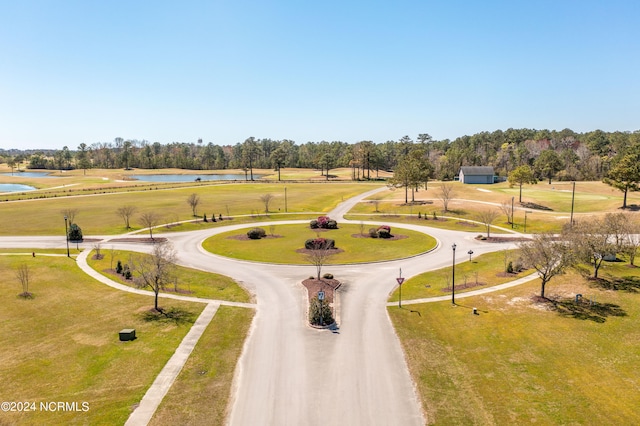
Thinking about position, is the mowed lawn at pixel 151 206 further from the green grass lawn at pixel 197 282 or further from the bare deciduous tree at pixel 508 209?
the bare deciduous tree at pixel 508 209

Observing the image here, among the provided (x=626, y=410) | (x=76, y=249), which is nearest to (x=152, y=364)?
(x=626, y=410)

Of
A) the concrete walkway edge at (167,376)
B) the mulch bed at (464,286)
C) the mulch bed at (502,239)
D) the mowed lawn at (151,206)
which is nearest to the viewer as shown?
the concrete walkway edge at (167,376)

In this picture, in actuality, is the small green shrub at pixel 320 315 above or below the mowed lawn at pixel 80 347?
above

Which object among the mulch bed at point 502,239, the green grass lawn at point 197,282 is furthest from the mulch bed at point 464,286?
the mulch bed at point 502,239

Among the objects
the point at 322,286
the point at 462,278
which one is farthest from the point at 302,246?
the point at 462,278

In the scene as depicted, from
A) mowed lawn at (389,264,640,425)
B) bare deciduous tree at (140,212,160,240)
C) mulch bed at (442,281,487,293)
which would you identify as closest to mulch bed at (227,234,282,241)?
bare deciduous tree at (140,212,160,240)

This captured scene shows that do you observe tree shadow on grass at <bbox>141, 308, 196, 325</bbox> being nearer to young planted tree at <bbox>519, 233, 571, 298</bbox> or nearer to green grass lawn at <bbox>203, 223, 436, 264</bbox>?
Result: green grass lawn at <bbox>203, 223, 436, 264</bbox>
